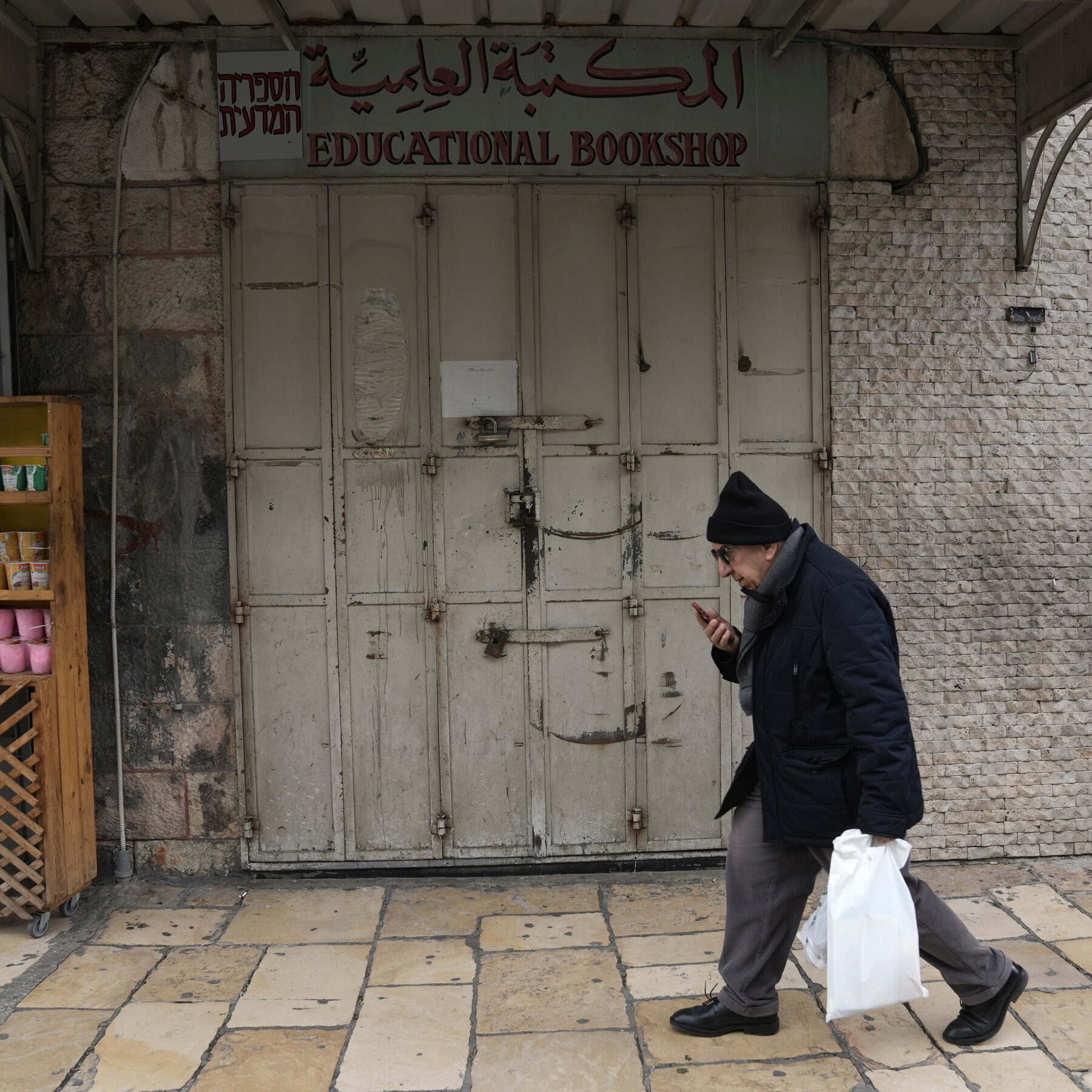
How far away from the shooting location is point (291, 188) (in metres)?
4.62

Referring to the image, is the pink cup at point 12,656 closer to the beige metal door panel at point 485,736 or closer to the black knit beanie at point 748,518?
the beige metal door panel at point 485,736

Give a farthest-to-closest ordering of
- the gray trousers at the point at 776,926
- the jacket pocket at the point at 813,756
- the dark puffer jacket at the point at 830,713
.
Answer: the gray trousers at the point at 776,926
the jacket pocket at the point at 813,756
the dark puffer jacket at the point at 830,713

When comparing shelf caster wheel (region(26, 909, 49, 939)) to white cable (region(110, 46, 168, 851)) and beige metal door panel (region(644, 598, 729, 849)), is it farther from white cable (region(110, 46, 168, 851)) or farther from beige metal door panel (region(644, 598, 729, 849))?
beige metal door panel (region(644, 598, 729, 849))

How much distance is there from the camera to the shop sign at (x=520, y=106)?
458 cm

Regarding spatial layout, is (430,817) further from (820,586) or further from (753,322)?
(753,322)

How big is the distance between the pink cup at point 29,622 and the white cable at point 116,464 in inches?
16.0

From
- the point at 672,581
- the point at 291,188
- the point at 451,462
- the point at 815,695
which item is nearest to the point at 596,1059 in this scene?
the point at 815,695

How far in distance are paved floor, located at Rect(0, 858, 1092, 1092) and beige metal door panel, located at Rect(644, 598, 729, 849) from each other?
0.27 metres

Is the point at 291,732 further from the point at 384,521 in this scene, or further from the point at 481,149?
the point at 481,149

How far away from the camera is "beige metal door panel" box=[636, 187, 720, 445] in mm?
4680

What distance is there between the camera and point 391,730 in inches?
185

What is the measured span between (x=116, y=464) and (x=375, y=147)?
197cm

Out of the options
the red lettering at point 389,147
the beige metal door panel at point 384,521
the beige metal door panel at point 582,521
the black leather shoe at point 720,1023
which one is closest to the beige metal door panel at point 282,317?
the beige metal door panel at point 384,521

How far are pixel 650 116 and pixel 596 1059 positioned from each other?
13.3 feet
